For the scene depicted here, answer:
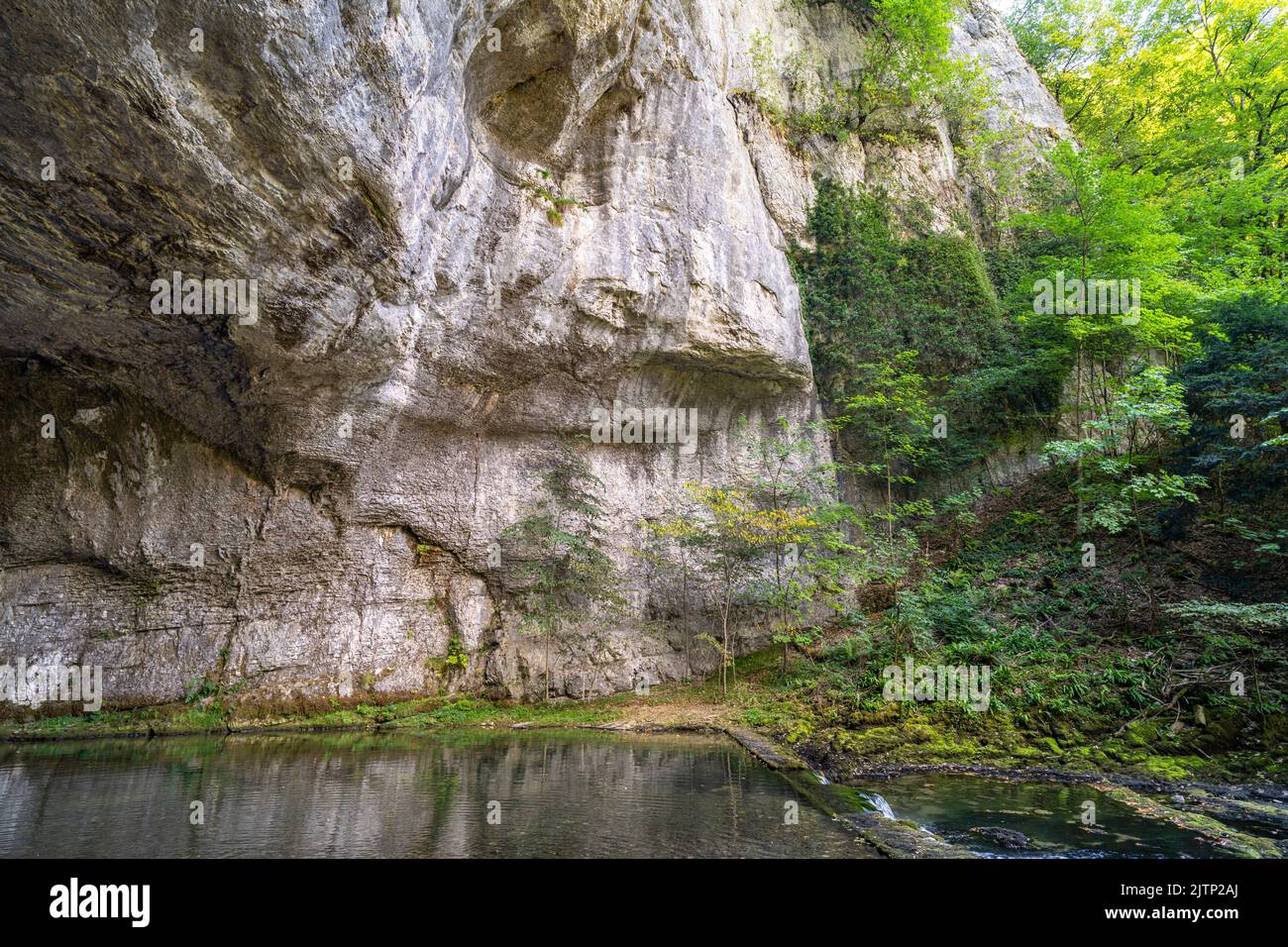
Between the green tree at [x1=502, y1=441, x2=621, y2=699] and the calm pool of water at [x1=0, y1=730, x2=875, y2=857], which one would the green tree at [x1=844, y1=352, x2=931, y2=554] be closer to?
the green tree at [x1=502, y1=441, x2=621, y2=699]

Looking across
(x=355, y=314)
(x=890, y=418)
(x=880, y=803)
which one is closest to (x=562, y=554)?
(x=355, y=314)

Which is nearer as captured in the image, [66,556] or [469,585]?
[66,556]

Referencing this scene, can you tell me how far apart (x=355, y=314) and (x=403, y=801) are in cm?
695

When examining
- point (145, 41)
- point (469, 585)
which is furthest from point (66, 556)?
point (145, 41)

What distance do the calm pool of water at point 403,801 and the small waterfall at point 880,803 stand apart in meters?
0.73

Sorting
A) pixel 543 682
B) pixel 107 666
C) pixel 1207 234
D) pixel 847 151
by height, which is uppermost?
pixel 847 151

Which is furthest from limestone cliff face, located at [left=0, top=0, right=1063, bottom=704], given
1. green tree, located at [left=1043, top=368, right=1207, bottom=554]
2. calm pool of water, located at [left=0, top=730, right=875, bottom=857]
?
green tree, located at [left=1043, top=368, right=1207, bottom=554]

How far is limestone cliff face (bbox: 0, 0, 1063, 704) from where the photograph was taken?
262 inches

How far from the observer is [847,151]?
65.4 feet

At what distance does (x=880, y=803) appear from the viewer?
6.90 metres

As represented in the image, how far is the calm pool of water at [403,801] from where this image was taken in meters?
5.26

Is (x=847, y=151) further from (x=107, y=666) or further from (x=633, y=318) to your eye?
(x=107, y=666)

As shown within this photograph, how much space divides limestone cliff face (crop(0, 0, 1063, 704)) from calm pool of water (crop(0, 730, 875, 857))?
11.6 feet
